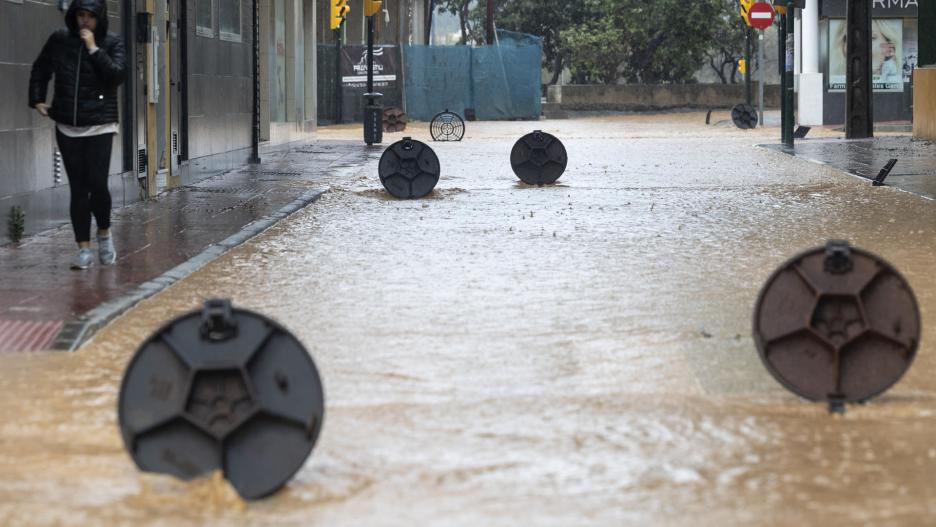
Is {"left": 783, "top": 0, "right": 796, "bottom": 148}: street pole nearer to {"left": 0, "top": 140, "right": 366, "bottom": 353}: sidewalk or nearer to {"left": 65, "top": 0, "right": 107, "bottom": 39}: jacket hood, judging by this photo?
{"left": 0, "top": 140, "right": 366, "bottom": 353}: sidewalk

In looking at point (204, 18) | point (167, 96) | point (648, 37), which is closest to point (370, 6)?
point (204, 18)

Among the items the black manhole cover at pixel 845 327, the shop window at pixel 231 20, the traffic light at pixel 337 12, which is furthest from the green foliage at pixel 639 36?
the black manhole cover at pixel 845 327

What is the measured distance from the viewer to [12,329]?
782cm

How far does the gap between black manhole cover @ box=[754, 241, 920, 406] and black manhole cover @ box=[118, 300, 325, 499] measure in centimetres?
199

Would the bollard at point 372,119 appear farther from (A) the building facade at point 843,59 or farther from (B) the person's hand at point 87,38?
(B) the person's hand at point 87,38

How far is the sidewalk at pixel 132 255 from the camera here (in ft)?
26.2

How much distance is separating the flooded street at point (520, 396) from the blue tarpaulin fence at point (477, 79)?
3372 centimetres

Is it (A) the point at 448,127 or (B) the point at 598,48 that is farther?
(B) the point at 598,48

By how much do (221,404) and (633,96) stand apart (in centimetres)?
4890

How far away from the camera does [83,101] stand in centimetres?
1012

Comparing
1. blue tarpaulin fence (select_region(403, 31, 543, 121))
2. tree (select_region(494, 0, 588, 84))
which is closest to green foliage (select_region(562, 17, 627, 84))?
tree (select_region(494, 0, 588, 84))

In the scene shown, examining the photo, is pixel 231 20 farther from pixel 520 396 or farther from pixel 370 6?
pixel 520 396

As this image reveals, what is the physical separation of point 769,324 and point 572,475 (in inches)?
52.3

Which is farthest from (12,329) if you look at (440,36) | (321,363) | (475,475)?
(440,36)
